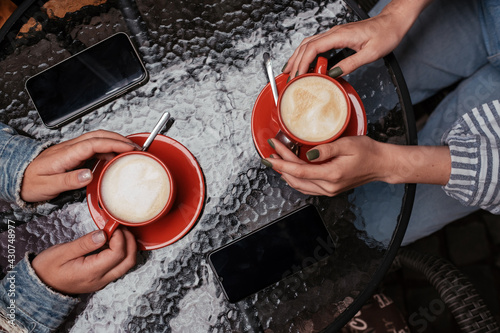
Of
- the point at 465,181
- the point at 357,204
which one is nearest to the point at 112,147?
the point at 357,204

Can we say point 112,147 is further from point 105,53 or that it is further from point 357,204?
point 357,204

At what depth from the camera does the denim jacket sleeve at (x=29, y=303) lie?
0.75 meters

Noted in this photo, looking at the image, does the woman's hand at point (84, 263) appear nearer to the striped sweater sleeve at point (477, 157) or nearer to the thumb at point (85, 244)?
the thumb at point (85, 244)

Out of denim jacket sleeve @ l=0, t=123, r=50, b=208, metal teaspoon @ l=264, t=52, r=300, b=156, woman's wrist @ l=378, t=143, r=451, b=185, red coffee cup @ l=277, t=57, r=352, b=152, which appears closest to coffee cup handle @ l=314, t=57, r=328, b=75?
red coffee cup @ l=277, t=57, r=352, b=152

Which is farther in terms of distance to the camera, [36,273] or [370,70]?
[370,70]

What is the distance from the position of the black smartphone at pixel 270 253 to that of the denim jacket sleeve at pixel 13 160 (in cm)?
47

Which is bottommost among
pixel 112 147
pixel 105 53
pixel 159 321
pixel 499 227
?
pixel 499 227

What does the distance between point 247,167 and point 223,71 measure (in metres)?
0.25

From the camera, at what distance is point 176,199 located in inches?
29.9

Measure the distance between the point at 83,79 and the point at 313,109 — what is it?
21.6 inches

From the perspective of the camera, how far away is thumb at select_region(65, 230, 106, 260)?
675 mm

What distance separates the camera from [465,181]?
2.50ft

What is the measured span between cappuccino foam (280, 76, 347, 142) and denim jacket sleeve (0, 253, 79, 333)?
634 millimetres

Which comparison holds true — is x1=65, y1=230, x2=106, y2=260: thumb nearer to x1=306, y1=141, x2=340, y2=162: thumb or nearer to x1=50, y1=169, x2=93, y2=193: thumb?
x1=50, y1=169, x2=93, y2=193: thumb
